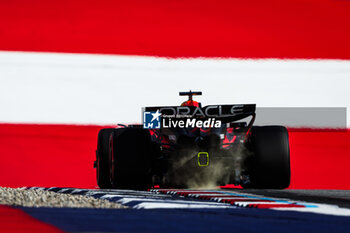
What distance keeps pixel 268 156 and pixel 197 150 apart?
2.29ft

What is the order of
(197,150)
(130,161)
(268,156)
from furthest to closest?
(268,156), (197,150), (130,161)

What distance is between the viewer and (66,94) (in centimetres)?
851

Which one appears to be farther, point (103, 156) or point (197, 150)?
point (103, 156)

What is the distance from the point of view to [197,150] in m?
6.23

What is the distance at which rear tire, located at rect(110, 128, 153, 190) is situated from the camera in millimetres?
6105

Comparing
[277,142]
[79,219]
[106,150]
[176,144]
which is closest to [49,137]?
[106,150]

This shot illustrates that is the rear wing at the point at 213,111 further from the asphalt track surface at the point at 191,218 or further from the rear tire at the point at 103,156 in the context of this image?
the asphalt track surface at the point at 191,218

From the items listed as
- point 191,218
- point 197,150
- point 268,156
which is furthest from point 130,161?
point 191,218

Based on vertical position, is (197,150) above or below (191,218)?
above

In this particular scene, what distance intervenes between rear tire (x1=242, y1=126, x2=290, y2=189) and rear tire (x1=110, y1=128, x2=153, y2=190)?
3.30ft

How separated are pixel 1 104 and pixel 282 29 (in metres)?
3.69

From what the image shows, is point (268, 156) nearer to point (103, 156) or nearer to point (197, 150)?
point (197, 150)

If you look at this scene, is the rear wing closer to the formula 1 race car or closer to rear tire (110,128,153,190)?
the formula 1 race car

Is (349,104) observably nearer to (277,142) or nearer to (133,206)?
(277,142)
